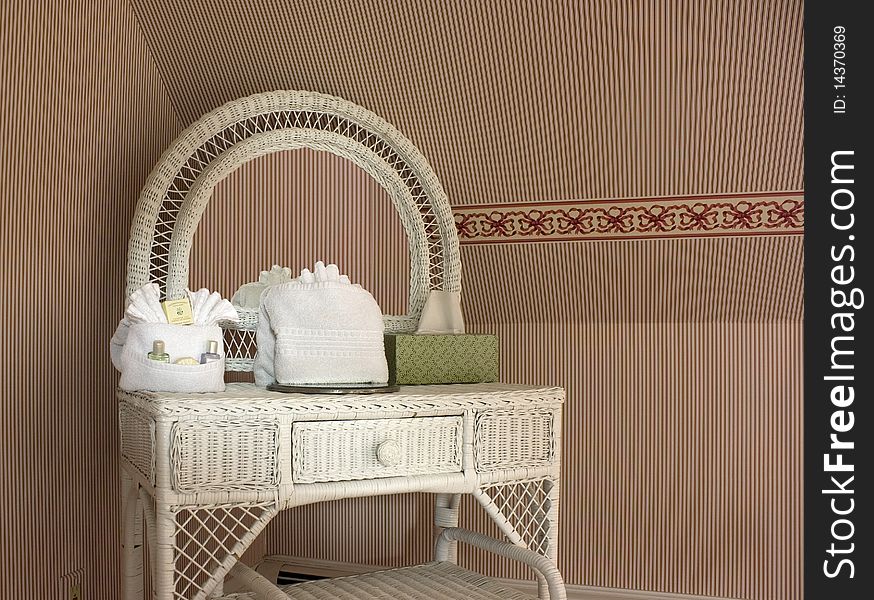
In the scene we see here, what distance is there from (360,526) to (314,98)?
1.36 meters

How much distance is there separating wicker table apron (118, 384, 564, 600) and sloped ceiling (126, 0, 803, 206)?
2.47ft

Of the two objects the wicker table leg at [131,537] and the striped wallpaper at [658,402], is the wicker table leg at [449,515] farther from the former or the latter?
the wicker table leg at [131,537]

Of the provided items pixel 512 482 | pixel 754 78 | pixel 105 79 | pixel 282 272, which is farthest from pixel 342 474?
pixel 754 78

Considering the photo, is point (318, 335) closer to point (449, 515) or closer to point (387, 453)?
point (387, 453)

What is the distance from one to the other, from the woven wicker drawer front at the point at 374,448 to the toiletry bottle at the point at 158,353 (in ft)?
1.02

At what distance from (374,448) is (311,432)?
14 cm

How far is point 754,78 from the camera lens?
6.74 ft

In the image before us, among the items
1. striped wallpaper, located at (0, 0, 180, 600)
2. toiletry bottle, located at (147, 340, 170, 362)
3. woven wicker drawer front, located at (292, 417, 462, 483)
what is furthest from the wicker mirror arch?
woven wicker drawer front, located at (292, 417, 462, 483)

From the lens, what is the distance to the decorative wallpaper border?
2.22 meters

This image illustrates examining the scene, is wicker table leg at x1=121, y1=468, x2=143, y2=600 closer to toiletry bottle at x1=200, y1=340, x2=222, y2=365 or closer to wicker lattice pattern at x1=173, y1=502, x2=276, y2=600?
wicker lattice pattern at x1=173, y1=502, x2=276, y2=600

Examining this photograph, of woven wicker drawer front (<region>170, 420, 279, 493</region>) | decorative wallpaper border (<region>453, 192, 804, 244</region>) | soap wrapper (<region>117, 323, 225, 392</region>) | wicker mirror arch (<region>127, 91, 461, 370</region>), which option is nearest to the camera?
woven wicker drawer front (<region>170, 420, 279, 493</region>)

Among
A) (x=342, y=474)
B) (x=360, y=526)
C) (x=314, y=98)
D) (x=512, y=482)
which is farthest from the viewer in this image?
(x=360, y=526)

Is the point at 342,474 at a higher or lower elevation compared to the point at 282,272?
lower
